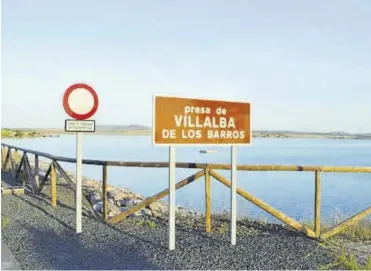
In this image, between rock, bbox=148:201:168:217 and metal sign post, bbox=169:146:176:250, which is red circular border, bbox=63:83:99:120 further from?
rock, bbox=148:201:168:217

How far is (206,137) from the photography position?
6.22 m

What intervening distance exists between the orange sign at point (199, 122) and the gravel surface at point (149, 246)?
148 centimetres

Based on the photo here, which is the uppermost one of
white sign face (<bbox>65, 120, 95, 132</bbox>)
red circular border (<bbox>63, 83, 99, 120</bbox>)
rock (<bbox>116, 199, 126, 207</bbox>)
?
red circular border (<bbox>63, 83, 99, 120</bbox>)

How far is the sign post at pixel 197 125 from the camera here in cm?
587

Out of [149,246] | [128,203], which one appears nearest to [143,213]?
[128,203]

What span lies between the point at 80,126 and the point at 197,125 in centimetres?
222

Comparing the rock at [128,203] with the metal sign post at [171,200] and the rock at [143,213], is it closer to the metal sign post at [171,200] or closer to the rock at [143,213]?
the rock at [143,213]

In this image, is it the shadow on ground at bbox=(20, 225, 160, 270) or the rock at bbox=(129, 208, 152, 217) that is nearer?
the shadow on ground at bbox=(20, 225, 160, 270)

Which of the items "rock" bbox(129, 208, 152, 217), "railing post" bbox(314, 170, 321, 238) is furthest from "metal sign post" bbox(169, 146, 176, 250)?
"rock" bbox(129, 208, 152, 217)

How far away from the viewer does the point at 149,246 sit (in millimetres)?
6070

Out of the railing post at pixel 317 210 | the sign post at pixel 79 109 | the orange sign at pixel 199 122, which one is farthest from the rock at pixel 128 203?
the railing post at pixel 317 210

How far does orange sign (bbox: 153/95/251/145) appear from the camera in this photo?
19.2ft

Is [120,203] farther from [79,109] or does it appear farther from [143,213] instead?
[79,109]

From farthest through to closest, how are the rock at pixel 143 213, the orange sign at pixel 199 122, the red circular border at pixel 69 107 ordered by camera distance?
the rock at pixel 143 213
the red circular border at pixel 69 107
the orange sign at pixel 199 122
